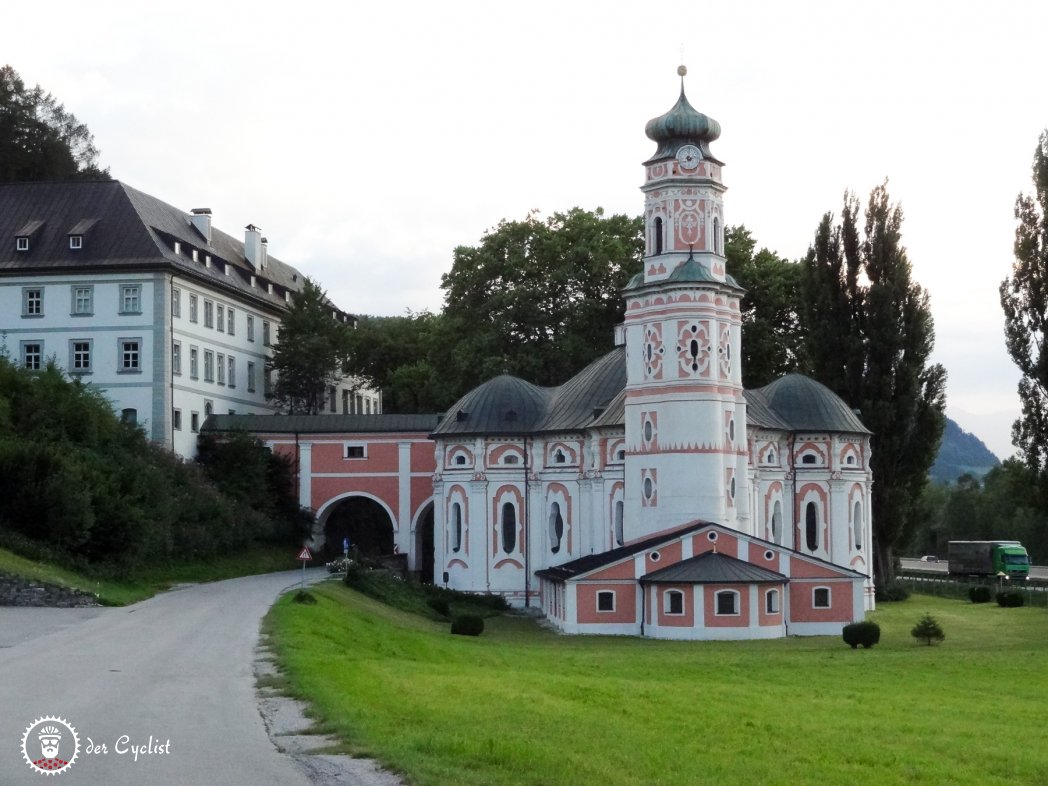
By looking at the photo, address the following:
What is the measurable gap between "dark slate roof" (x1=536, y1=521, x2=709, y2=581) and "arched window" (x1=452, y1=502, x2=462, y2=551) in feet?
21.4

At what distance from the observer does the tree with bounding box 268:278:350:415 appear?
236 feet

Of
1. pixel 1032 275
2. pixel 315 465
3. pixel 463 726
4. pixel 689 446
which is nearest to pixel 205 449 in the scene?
pixel 315 465

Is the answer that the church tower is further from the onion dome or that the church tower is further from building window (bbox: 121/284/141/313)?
building window (bbox: 121/284/141/313)

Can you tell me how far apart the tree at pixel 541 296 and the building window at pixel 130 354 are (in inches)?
590

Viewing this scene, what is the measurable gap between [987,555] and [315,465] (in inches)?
1409

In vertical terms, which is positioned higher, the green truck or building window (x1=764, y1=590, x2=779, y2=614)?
the green truck

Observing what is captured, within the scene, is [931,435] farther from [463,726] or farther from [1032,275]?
[463,726]

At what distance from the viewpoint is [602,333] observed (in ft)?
227

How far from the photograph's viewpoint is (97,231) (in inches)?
2516

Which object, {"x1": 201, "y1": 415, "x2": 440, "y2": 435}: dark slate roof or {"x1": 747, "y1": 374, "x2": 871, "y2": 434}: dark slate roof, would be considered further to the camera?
{"x1": 201, "y1": 415, "x2": 440, "y2": 435}: dark slate roof

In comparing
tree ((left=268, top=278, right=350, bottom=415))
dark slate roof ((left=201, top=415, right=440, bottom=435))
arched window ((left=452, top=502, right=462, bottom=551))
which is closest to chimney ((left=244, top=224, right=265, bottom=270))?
tree ((left=268, top=278, right=350, bottom=415))

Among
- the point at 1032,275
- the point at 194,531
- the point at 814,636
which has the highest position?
the point at 1032,275

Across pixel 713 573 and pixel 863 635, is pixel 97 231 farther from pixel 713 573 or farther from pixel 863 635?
pixel 863 635

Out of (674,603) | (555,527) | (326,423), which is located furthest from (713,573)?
(326,423)
